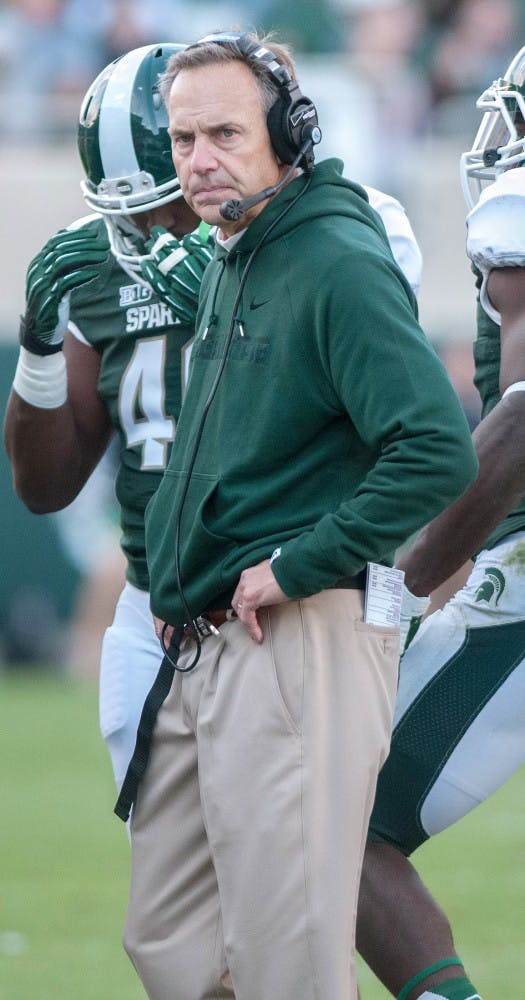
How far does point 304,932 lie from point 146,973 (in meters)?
0.45

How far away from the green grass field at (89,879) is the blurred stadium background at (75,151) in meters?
1.81

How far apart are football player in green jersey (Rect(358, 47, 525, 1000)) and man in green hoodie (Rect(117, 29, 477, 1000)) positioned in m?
0.39

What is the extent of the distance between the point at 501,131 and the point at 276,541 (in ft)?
4.12

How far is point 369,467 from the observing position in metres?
2.72

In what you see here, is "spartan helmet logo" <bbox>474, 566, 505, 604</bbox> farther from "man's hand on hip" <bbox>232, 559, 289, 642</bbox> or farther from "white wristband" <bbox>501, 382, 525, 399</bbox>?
"man's hand on hip" <bbox>232, 559, 289, 642</bbox>

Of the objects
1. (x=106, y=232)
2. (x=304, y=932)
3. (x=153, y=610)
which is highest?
(x=106, y=232)

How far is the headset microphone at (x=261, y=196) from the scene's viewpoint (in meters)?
2.71

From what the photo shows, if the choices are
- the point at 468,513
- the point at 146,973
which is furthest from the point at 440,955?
the point at 468,513

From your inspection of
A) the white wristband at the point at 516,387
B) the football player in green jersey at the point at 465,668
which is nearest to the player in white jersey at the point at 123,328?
the football player in green jersey at the point at 465,668

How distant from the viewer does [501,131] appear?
3473mm

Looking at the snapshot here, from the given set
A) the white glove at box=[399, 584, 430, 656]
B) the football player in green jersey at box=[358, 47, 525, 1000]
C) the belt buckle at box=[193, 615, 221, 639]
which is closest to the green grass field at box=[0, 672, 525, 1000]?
the football player in green jersey at box=[358, 47, 525, 1000]

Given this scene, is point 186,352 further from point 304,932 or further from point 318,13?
point 318,13

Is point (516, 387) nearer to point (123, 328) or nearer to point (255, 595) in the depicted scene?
point (255, 595)

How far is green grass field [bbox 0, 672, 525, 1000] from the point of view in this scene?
4548 millimetres
